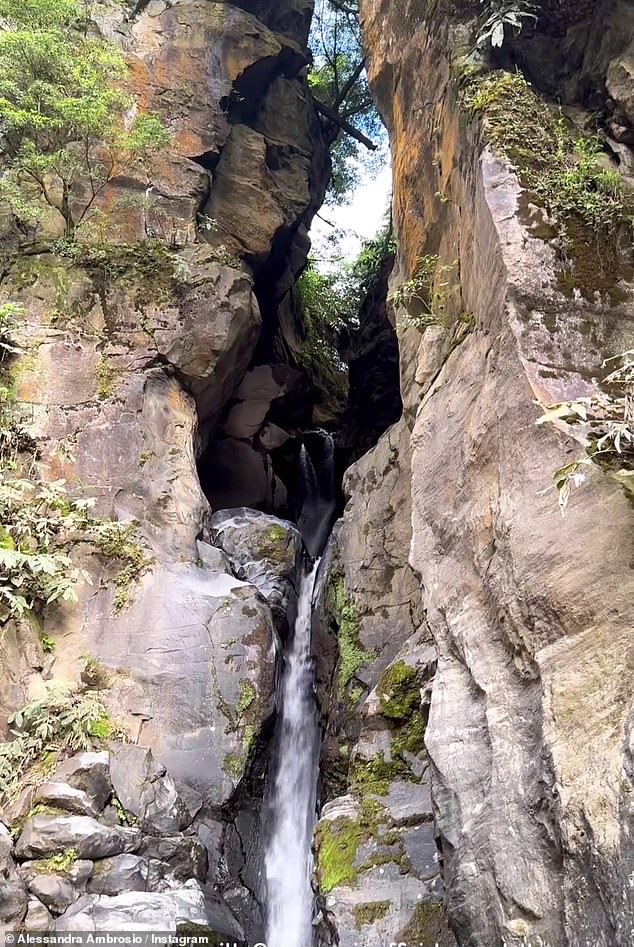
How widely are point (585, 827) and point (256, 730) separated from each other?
231 inches

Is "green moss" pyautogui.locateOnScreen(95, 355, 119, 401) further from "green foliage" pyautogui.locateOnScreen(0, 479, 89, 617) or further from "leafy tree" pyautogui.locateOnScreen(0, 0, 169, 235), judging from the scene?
"leafy tree" pyautogui.locateOnScreen(0, 0, 169, 235)

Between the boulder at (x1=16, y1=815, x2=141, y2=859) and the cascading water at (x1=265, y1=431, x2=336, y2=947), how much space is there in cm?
248

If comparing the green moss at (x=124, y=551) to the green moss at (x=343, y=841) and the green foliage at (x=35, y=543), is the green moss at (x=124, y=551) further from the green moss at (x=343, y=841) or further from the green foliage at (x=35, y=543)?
the green moss at (x=343, y=841)

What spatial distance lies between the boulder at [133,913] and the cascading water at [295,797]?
238 centimetres

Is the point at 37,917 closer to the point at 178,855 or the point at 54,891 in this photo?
the point at 54,891

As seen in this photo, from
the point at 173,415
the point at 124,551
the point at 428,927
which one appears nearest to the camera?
the point at 428,927

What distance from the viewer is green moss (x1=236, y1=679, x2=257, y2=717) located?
890cm

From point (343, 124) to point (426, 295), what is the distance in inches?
491

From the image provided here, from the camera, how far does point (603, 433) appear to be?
177 inches

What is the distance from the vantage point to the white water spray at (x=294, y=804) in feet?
27.1

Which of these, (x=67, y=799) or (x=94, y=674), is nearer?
(x=67, y=799)

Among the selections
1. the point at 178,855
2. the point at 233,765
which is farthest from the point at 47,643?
the point at 178,855

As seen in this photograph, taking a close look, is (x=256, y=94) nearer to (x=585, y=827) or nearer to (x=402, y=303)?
(x=402, y=303)

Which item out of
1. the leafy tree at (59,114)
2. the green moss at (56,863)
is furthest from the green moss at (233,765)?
the leafy tree at (59,114)
